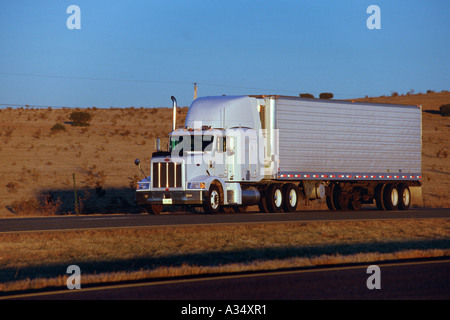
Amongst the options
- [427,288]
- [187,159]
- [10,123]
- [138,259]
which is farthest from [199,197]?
[10,123]

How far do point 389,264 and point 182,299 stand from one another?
567cm

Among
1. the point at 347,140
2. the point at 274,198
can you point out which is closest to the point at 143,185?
the point at 274,198

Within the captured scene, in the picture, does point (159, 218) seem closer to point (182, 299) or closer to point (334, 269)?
point (334, 269)

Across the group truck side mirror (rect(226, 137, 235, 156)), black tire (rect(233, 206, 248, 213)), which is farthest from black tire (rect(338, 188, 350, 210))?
truck side mirror (rect(226, 137, 235, 156))

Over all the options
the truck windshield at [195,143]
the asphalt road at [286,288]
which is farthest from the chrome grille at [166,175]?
the asphalt road at [286,288]

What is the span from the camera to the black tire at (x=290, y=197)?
32.4 m

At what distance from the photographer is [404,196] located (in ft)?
121

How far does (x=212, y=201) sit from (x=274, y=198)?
3287 mm

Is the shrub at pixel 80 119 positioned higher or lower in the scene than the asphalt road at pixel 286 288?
higher

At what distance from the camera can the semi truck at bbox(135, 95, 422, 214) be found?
29.8 metres

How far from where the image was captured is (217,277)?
13930 millimetres

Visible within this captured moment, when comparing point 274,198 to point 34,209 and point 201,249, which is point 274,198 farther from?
point 201,249

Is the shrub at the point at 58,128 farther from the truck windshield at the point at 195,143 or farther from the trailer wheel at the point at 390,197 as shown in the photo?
the truck windshield at the point at 195,143

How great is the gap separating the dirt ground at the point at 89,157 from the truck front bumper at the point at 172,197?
19.9 ft
